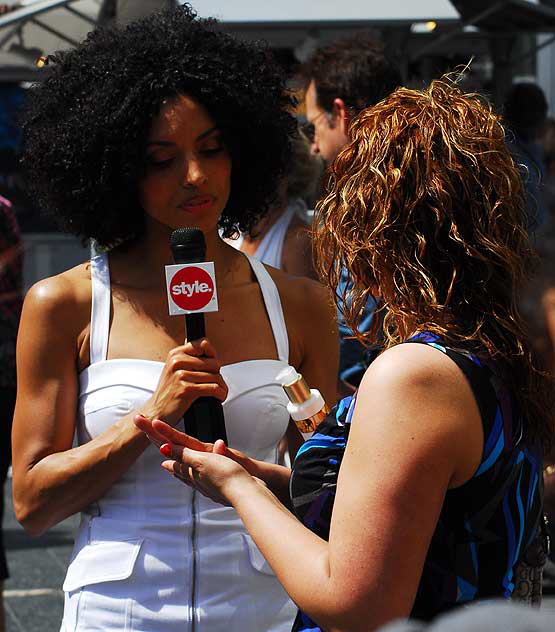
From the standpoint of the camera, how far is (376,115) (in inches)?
68.5

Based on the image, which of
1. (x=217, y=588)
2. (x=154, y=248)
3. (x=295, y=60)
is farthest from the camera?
(x=295, y=60)

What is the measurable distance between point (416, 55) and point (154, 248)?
512 cm

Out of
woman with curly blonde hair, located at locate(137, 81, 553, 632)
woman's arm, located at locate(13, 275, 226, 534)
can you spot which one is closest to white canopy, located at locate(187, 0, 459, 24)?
woman's arm, located at locate(13, 275, 226, 534)

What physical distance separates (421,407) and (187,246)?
2.22 ft

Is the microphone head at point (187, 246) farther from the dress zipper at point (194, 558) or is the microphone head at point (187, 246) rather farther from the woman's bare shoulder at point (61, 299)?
the dress zipper at point (194, 558)

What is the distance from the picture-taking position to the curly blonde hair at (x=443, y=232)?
1626 mm

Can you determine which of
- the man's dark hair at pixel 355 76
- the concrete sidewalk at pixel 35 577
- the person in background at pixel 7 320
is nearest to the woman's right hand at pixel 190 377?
the man's dark hair at pixel 355 76

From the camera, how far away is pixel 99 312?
7.57 feet

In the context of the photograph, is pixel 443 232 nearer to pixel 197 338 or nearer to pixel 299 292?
pixel 197 338

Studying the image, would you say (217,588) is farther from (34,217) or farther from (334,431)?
(34,217)

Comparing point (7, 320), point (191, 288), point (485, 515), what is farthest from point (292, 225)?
point (485, 515)

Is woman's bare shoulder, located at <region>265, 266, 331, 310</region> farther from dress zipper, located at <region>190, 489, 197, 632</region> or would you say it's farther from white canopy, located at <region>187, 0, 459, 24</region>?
white canopy, located at <region>187, 0, 459, 24</region>

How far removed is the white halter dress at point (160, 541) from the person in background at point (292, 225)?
1.43 m

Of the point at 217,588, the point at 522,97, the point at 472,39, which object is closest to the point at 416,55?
the point at 472,39
